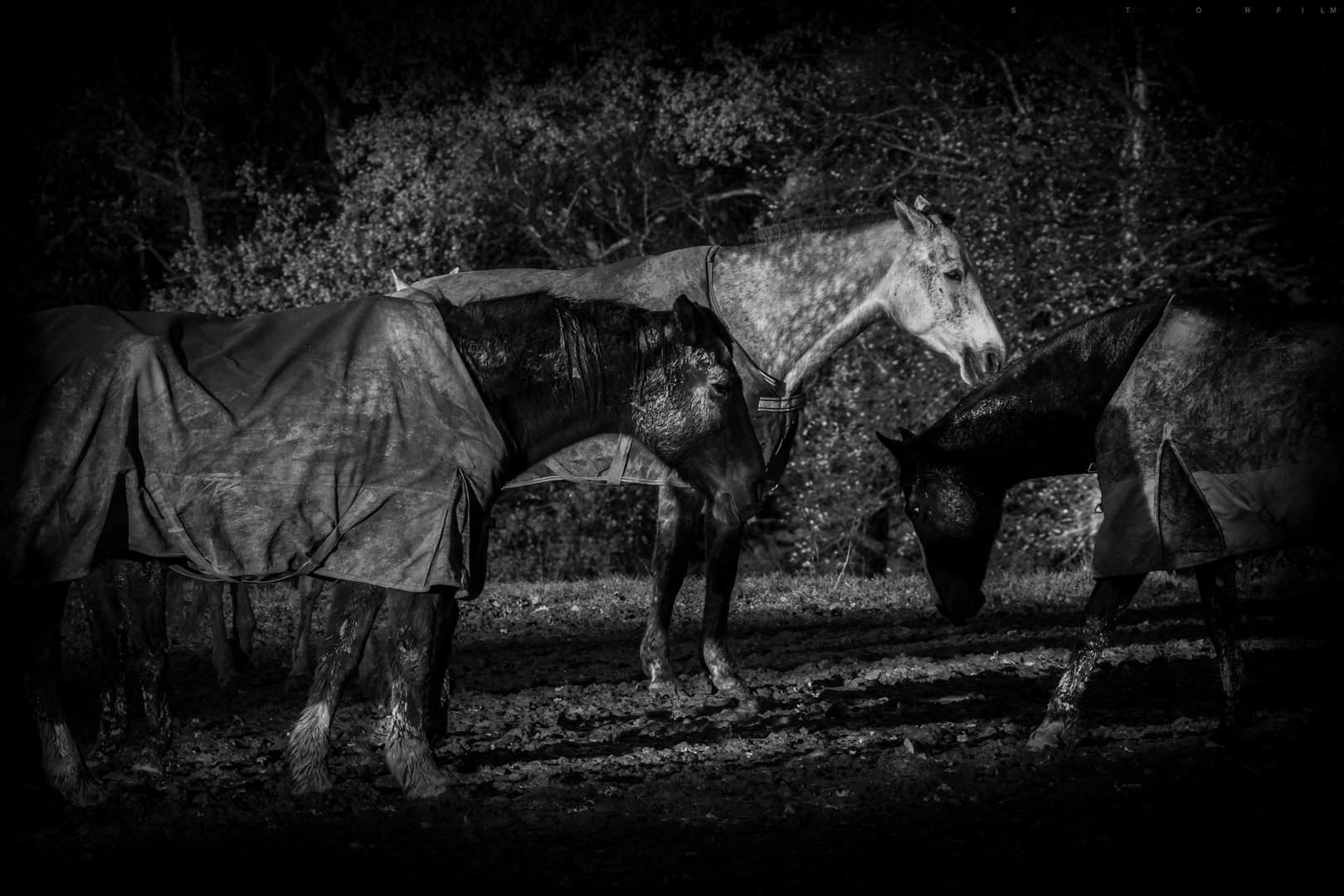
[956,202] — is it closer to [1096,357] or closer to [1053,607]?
[1053,607]

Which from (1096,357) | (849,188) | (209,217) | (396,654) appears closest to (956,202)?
(849,188)

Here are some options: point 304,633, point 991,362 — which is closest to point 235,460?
point 304,633

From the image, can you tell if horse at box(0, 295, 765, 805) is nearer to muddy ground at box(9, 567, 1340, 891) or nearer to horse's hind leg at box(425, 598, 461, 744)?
horse's hind leg at box(425, 598, 461, 744)

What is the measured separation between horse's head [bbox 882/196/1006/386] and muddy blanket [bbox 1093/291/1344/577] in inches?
61.0

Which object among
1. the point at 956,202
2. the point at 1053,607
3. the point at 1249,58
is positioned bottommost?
the point at 1053,607

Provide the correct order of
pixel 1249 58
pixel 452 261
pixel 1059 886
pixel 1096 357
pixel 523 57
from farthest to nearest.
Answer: pixel 523 57 < pixel 452 261 < pixel 1249 58 < pixel 1096 357 < pixel 1059 886

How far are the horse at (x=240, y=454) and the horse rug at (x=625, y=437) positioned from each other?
1.73m

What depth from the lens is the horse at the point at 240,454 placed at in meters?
4.43

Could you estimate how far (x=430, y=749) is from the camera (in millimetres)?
4871

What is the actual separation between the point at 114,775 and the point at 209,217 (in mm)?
15135

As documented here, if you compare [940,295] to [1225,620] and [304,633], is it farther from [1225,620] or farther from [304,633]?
[304,633]

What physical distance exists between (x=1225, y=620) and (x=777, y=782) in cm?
217

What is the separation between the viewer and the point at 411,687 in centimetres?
475

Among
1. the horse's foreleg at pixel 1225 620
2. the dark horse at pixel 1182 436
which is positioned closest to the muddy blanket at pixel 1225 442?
the dark horse at pixel 1182 436
